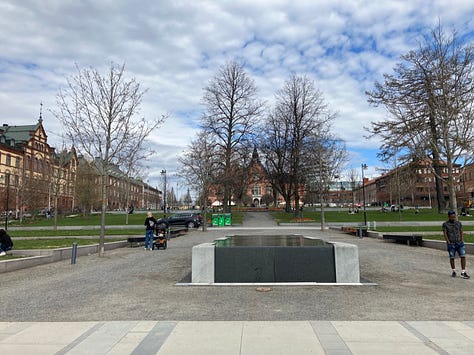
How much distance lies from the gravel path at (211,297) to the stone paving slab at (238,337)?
455 mm

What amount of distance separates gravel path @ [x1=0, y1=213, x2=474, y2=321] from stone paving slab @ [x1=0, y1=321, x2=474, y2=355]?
1.49 ft

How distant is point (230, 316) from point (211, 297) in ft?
4.75

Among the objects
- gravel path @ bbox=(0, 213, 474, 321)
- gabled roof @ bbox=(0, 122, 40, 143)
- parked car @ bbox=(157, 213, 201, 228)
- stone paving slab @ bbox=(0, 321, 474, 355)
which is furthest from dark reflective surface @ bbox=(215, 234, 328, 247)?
gabled roof @ bbox=(0, 122, 40, 143)

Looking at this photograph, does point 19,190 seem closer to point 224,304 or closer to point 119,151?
point 119,151

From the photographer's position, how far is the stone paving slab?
4.42m

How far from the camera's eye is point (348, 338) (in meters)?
4.81

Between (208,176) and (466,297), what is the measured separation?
25419mm

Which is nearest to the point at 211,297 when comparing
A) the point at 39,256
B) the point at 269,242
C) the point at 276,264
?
the point at 276,264

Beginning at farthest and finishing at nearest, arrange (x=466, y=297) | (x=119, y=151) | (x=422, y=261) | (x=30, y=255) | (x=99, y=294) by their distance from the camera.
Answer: (x=119, y=151), (x=30, y=255), (x=422, y=261), (x=99, y=294), (x=466, y=297)

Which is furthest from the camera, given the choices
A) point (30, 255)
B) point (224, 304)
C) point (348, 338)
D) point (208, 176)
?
point (208, 176)

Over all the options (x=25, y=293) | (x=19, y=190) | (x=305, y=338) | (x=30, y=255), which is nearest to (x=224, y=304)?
Result: (x=305, y=338)

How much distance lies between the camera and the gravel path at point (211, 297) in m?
6.12

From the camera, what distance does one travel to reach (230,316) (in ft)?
19.7

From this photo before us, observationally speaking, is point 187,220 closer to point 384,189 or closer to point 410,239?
point 410,239
